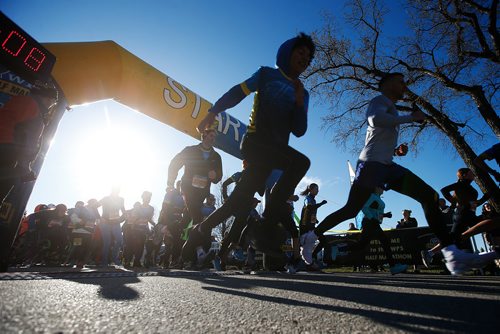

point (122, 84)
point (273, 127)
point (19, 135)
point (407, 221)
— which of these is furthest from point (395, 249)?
point (19, 135)

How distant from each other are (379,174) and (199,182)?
2703 millimetres

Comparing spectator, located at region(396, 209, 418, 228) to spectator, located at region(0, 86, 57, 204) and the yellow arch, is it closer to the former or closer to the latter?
the yellow arch

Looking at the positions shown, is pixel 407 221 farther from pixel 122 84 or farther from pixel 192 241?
Answer: pixel 122 84

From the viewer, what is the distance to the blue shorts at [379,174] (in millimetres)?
2972

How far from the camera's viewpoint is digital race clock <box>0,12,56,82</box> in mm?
3589

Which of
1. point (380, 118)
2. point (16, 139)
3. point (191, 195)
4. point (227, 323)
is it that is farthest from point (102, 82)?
point (227, 323)

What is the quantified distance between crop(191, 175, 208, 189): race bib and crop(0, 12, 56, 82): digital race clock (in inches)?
96.3

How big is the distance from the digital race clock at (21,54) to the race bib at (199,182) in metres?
2.45

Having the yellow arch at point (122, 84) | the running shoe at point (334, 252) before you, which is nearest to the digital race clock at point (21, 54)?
the yellow arch at point (122, 84)

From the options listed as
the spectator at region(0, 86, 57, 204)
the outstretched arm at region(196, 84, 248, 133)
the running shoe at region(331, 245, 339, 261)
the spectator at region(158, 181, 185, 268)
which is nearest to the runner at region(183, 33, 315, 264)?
the outstretched arm at region(196, 84, 248, 133)

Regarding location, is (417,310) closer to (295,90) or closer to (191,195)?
(295,90)

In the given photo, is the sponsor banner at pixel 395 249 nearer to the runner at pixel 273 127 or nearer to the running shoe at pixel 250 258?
the running shoe at pixel 250 258

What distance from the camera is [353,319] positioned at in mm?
1080

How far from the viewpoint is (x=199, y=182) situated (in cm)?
470
